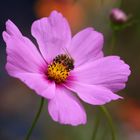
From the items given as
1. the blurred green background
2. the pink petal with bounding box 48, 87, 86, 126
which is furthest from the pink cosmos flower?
the blurred green background

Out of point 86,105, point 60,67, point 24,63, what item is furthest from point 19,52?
point 86,105

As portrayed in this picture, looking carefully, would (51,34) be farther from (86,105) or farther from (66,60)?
(86,105)

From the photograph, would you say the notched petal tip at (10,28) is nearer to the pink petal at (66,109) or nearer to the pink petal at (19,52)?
the pink petal at (19,52)

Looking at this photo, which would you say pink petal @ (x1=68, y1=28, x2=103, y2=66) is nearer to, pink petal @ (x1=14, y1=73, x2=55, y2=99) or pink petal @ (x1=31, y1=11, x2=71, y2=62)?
pink petal @ (x1=31, y1=11, x2=71, y2=62)

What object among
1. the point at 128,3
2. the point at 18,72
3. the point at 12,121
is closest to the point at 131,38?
the point at 128,3

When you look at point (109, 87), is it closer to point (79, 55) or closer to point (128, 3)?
point (79, 55)
